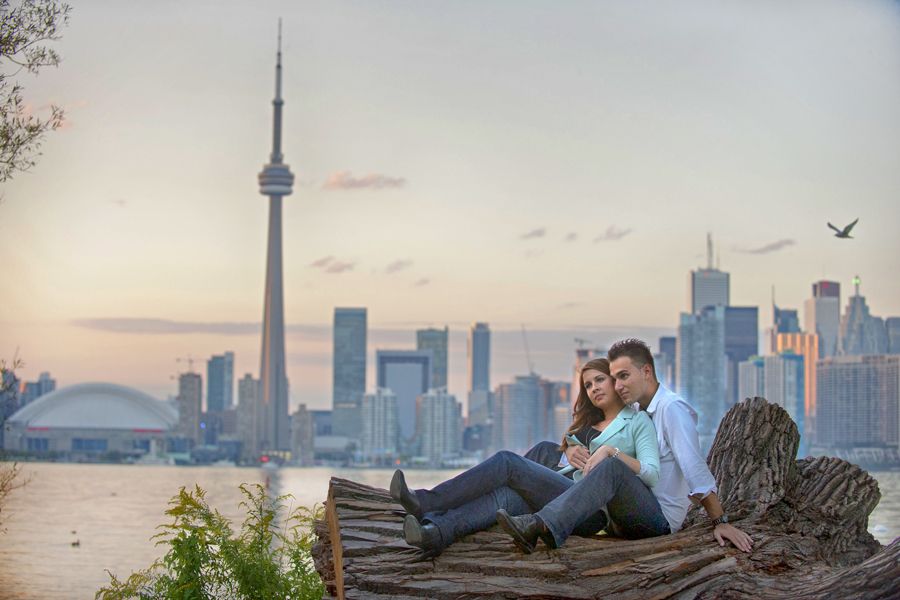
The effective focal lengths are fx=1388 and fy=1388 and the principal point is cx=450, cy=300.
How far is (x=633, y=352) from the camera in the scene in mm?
5180

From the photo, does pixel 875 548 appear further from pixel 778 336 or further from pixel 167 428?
pixel 167 428

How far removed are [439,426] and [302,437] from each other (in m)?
12.3

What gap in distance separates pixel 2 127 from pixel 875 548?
5.28 m

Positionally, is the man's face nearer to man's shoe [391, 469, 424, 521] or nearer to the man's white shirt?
the man's white shirt

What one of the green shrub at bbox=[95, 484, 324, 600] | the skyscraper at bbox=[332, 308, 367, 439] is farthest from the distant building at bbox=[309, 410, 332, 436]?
the green shrub at bbox=[95, 484, 324, 600]

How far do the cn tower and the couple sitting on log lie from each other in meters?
94.2

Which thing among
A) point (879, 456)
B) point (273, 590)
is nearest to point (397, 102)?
point (879, 456)

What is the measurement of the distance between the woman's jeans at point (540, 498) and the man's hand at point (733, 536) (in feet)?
0.70

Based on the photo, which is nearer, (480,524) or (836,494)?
(480,524)

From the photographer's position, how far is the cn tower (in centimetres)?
9894

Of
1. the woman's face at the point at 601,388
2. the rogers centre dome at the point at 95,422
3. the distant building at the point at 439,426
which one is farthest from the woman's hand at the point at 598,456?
the distant building at the point at 439,426

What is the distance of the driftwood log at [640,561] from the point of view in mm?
4883

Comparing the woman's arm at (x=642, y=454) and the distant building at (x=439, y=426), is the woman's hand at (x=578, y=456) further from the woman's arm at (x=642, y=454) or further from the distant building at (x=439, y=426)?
the distant building at (x=439, y=426)

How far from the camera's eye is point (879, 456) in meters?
79.2
